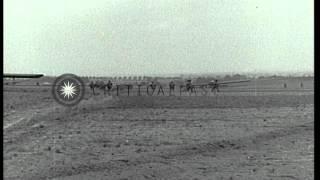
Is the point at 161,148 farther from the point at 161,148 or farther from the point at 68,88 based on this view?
the point at 68,88

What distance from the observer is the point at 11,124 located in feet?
60.7

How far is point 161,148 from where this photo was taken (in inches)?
469

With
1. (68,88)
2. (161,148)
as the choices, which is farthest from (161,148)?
(68,88)

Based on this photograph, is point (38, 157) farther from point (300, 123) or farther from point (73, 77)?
point (73, 77)

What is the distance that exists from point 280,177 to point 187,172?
75.9 inches

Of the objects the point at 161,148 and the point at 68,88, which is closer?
the point at 161,148

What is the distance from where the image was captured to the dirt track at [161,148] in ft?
29.7

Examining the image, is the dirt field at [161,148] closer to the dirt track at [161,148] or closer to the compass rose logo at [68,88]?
the dirt track at [161,148]

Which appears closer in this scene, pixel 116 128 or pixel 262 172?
pixel 262 172

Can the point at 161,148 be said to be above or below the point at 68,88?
below

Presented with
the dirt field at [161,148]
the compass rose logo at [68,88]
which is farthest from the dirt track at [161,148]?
the compass rose logo at [68,88]

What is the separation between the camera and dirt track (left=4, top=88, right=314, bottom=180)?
9.04 meters

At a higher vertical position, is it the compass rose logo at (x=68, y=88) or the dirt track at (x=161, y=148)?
the compass rose logo at (x=68, y=88)
